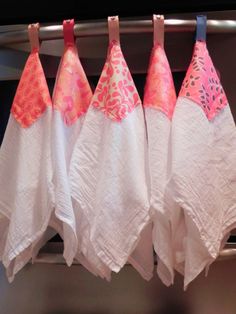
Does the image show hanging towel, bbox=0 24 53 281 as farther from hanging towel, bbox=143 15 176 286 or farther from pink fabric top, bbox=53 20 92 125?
hanging towel, bbox=143 15 176 286

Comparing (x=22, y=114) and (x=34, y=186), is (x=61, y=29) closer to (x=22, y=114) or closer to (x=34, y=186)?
(x=22, y=114)

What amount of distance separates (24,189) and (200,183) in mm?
279

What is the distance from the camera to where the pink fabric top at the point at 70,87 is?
2.02 ft

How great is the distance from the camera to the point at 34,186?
582 mm

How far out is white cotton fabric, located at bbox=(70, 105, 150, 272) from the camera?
540 millimetres

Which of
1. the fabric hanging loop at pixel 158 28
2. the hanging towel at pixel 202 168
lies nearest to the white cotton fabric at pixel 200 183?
the hanging towel at pixel 202 168

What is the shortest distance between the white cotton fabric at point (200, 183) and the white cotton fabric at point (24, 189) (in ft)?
0.67

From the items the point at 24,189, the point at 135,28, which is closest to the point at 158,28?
the point at 135,28

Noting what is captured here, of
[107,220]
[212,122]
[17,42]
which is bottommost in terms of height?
[107,220]

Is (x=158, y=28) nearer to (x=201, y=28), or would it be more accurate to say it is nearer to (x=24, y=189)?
(x=201, y=28)

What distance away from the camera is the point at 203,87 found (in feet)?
1.93

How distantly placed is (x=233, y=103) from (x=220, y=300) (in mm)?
402

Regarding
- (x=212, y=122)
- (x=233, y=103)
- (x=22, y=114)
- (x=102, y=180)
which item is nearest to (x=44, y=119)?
(x=22, y=114)

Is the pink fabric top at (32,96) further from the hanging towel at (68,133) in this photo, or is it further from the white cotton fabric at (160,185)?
the white cotton fabric at (160,185)
